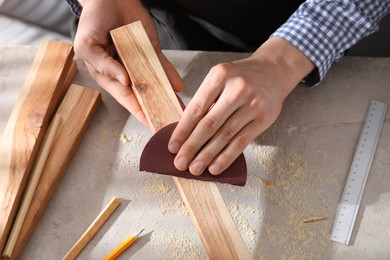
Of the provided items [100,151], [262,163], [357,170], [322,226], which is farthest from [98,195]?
[357,170]

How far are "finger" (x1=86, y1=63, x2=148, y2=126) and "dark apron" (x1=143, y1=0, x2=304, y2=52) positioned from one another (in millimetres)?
371

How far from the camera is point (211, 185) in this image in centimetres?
125

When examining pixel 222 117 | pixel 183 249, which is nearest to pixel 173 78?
pixel 222 117

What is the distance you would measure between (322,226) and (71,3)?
1001 mm

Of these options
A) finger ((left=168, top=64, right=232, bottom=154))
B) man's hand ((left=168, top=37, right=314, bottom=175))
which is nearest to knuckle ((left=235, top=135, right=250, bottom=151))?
man's hand ((left=168, top=37, right=314, bottom=175))

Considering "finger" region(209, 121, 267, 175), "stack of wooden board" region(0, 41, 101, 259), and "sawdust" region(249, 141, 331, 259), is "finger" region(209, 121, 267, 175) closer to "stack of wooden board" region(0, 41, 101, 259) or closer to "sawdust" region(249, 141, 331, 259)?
"sawdust" region(249, 141, 331, 259)

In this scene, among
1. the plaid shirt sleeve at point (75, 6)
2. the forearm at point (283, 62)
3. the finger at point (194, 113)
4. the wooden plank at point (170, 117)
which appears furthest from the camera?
the plaid shirt sleeve at point (75, 6)

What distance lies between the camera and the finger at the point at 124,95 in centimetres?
146

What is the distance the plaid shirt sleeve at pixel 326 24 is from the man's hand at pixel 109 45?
13.5 inches

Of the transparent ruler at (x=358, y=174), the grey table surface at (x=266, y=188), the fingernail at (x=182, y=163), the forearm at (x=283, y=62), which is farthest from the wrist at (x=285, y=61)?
the fingernail at (x=182, y=163)

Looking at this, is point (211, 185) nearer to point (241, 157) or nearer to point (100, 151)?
point (241, 157)

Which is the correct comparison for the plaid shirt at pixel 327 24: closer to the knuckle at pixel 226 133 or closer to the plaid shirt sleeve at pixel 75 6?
the knuckle at pixel 226 133

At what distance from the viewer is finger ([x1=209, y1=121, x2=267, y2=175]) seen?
4.17 feet

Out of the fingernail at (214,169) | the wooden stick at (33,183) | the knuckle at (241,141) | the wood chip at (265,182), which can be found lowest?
the wood chip at (265,182)
